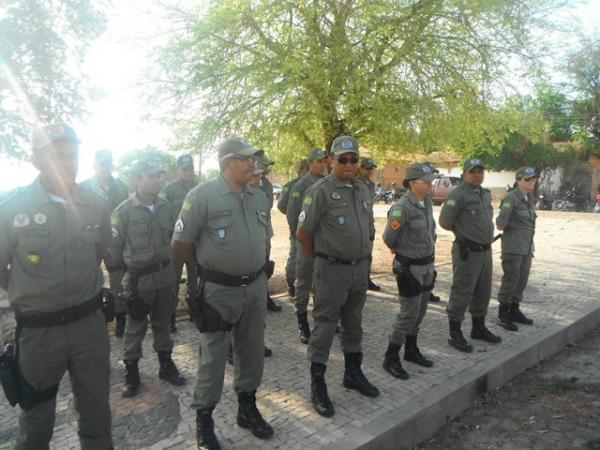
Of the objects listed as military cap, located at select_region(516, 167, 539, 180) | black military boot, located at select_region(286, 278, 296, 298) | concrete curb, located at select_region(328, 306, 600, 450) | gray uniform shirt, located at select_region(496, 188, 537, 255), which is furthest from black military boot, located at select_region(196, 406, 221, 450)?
military cap, located at select_region(516, 167, 539, 180)

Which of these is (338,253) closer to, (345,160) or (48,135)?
(345,160)

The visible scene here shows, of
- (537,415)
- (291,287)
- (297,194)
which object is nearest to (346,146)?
(297,194)

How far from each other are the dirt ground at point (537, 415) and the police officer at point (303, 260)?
6.26 ft

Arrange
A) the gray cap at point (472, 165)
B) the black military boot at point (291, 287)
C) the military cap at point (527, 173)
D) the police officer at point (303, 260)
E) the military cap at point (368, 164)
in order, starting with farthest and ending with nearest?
1. the military cap at point (368, 164)
2. the black military boot at point (291, 287)
3. the military cap at point (527, 173)
4. the police officer at point (303, 260)
5. the gray cap at point (472, 165)

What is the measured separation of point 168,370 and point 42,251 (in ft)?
6.40

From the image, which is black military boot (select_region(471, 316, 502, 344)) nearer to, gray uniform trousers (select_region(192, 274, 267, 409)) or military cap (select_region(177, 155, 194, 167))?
gray uniform trousers (select_region(192, 274, 267, 409))

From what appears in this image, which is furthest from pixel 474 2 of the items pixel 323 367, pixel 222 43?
pixel 323 367

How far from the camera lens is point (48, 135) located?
246 cm

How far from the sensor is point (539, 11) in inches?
334

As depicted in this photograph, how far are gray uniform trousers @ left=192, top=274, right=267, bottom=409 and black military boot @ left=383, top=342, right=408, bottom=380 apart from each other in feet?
4.81

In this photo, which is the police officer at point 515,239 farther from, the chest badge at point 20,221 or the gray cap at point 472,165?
the chest badge at point 20,221

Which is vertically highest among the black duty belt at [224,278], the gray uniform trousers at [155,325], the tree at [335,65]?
the tree at [335,65]

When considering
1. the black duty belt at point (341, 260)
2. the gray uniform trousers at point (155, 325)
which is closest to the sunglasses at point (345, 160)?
the black duty belt at point (341, 260)

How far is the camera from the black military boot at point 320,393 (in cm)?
346
